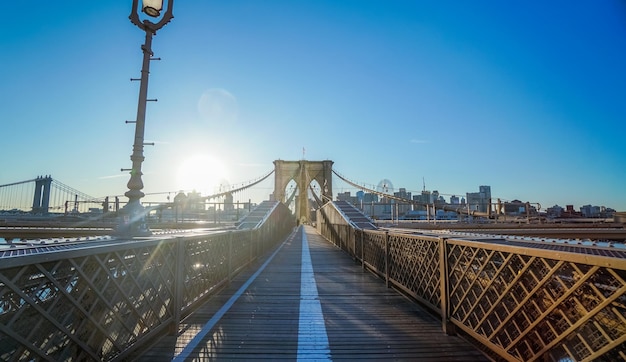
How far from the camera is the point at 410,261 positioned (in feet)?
17.6

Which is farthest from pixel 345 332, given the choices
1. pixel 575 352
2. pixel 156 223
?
pixel 156 223

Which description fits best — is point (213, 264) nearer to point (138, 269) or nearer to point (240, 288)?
point (240, 288)

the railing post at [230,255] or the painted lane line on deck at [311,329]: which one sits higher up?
the railing post at [230,255]

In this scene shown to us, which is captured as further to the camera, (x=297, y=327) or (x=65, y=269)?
(x=297, y=327)

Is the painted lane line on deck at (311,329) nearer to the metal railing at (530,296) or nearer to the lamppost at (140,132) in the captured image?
the metal railing at (530,296)

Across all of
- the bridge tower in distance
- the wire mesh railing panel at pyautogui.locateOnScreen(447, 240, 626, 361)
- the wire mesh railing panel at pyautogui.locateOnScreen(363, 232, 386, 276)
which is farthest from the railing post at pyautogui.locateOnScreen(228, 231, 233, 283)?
the bridge tower in distance

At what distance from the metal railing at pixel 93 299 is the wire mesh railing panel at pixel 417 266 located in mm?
3478

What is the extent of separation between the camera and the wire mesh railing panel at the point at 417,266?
4.40m

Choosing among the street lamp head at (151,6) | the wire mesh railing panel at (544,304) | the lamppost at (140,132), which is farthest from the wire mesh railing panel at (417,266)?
the street lamp head at (151,6)

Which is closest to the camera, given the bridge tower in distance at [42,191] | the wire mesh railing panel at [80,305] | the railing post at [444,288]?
the wire mesh railing panel at [80,305]

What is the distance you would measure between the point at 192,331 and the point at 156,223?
16.9 meters

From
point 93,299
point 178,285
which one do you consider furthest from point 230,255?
point 93,299

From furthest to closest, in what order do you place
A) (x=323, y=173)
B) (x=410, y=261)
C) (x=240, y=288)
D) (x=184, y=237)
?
(x=323, y=173)
(x=240, y=288)
(x=410, y=261)
(x=184, y=237)

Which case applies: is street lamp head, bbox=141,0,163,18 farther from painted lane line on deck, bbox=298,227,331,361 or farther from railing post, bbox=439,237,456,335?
railing post, bbox=439,237,456,335
